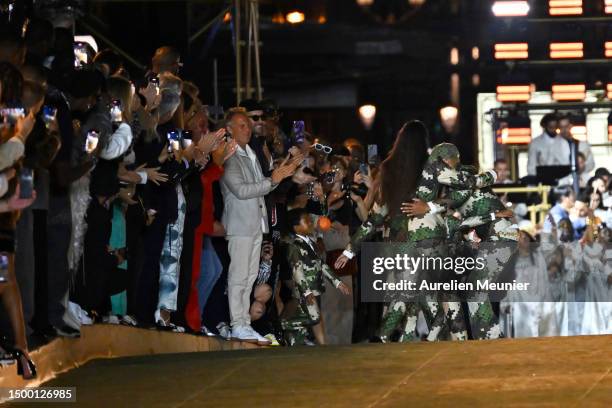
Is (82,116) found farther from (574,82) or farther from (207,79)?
(574,82)

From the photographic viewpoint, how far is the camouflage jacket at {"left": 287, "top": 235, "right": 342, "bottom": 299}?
1559 cm

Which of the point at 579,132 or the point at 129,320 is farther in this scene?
the point at 579,132

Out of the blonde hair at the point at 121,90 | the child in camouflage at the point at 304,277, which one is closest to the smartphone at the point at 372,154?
the child in camouflage at the point at 304,277

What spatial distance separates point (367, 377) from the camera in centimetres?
934

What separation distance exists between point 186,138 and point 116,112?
1513 millimetres

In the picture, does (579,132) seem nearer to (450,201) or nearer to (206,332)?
(450,201)

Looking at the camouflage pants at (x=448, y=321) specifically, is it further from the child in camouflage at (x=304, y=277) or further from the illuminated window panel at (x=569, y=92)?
the illuminated window panel at (x=569, y=92)

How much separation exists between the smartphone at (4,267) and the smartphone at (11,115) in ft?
2.31

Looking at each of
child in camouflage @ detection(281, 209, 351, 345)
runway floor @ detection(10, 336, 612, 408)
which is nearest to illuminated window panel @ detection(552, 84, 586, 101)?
child in camouflage @ detection(281, 209, 351, 345)

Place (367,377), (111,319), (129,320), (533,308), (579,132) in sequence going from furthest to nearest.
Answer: (579,132), (533,308), (129,320), (111,319), (367,377)

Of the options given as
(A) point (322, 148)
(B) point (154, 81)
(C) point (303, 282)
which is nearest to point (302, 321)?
(C) point (303, 282)

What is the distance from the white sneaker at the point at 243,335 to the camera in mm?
13508

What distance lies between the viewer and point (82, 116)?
35.8 feet

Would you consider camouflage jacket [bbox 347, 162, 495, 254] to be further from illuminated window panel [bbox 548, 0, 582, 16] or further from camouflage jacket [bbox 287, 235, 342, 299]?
illuminated window panel [bbox 548, 0, 582, 16]
